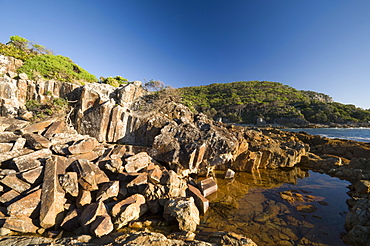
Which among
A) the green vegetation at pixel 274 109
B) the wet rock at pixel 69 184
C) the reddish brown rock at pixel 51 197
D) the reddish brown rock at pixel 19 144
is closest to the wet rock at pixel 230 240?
the reddish brown rock at pixel 51 197

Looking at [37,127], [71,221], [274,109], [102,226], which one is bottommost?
[71,221]

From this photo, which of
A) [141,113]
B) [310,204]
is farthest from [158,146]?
[310,204]

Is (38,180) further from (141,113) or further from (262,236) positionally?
(262,236)

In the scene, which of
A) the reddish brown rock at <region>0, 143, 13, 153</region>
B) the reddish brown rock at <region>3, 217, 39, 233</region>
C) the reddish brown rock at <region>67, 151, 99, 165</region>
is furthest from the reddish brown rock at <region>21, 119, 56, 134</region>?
the reddish brown rock at <region>3, 217, 39, 233</region>

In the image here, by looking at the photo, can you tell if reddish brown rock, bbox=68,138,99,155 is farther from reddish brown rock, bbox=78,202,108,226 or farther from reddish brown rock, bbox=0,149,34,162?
reddish brown rock, bbox=78,202,108,226

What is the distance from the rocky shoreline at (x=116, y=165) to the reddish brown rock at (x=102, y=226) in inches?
1.3

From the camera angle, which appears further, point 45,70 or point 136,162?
point 45,70

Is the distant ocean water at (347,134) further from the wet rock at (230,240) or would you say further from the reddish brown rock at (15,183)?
the reddish brown rock at (15,183)

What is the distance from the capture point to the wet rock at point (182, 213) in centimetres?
538

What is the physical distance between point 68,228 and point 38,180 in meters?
2.65

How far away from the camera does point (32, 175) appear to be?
19.8 feet

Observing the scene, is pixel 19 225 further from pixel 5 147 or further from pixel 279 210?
pixel 279 210

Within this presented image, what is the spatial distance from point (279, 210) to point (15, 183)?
11.3 metres

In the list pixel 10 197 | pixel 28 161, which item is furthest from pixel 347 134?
pixel 10 197
